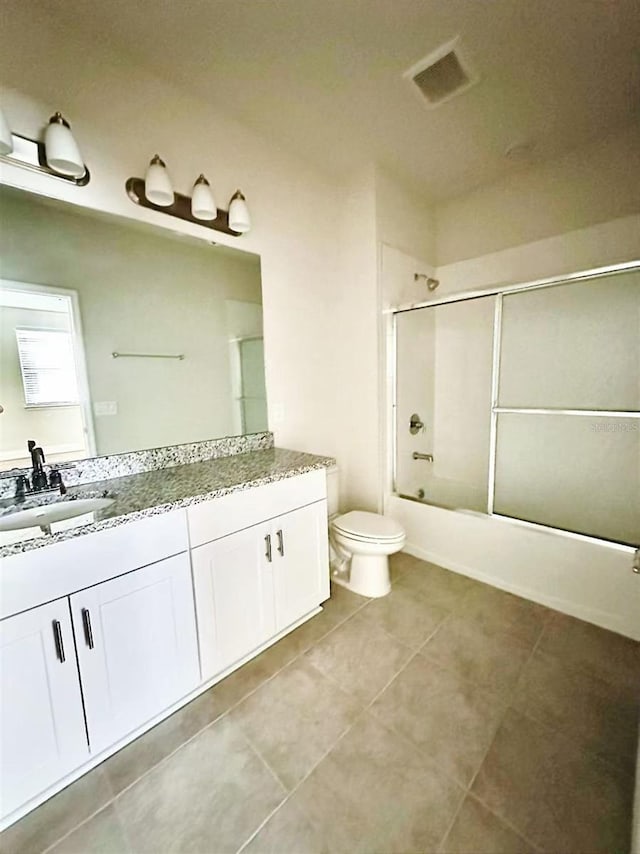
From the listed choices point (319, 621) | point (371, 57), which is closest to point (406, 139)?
point (371, 57)

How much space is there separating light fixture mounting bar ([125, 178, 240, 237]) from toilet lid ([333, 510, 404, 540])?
5.76ft

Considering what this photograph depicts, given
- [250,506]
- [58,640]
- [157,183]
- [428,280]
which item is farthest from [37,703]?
[428,280]

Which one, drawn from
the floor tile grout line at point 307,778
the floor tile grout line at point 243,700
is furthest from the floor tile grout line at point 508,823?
the floor tile grout line at point 307,778

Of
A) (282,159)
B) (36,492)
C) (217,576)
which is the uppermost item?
(282,159)

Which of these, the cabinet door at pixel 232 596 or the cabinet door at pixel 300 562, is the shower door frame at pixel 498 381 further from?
the cabinet door at pixel 232 596

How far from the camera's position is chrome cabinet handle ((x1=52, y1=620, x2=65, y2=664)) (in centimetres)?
101

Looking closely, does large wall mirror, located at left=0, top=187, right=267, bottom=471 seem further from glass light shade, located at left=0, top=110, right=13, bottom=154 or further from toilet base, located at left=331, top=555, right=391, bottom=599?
toilet base, located at left=331, top=555, right=391, bottom=599

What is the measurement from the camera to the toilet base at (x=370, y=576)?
200 cm

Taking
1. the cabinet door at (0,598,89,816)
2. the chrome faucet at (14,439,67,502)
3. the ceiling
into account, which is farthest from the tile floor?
the ceiling

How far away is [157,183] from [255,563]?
67.4 inches

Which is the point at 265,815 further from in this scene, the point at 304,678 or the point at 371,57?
the point at 371,57

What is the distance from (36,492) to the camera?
1287 mm

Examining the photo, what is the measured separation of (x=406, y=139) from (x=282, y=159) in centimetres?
74

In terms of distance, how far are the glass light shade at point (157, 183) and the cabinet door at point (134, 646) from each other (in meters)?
1.53
